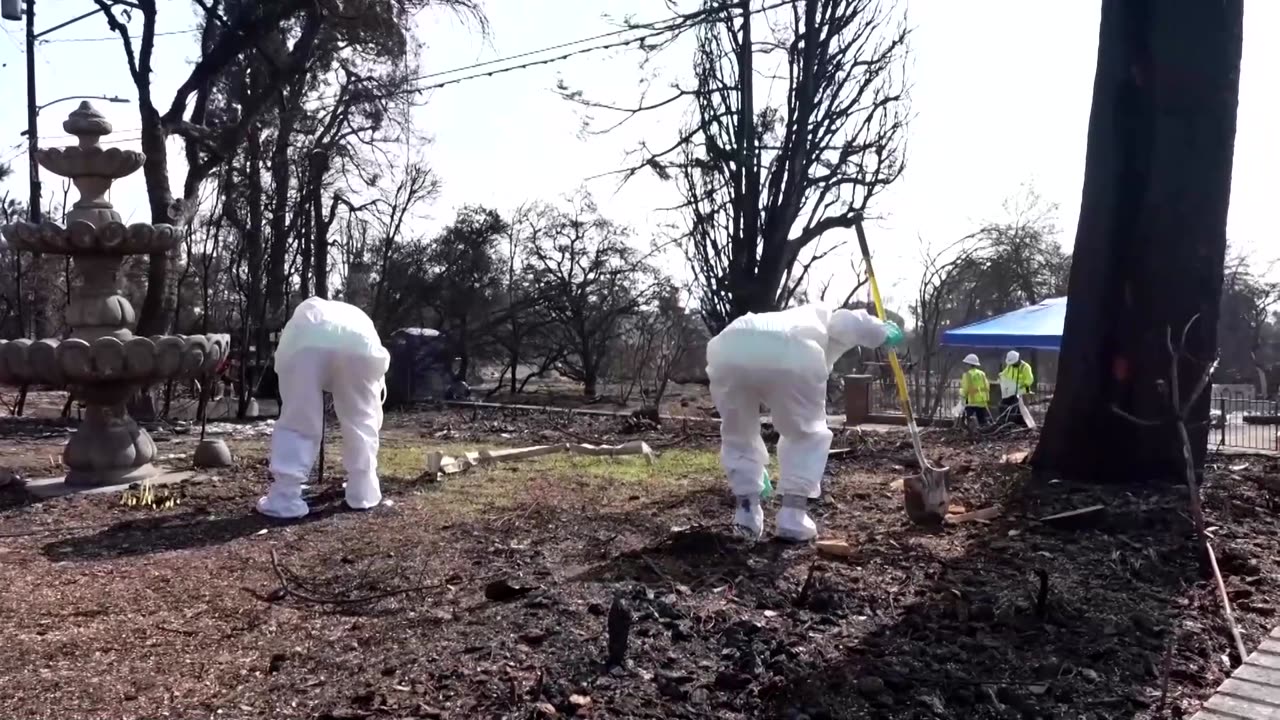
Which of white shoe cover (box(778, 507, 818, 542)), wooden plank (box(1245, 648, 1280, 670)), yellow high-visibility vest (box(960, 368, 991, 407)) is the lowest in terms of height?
wooden plank (box(1245, 648, 1280, 670))

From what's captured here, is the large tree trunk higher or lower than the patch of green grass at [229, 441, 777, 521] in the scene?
higher

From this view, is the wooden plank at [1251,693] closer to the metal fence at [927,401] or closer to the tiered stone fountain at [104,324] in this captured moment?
the tiered stone fountain at [104,324]

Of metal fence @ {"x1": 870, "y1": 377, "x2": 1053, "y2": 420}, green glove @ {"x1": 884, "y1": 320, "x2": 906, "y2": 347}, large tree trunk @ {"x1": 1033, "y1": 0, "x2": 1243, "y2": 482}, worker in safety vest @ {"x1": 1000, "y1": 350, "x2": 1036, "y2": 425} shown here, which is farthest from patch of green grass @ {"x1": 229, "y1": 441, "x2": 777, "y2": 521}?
metal fence @ {"x1": 870, "y1": 377, "x2": 1053, "y2": 420}

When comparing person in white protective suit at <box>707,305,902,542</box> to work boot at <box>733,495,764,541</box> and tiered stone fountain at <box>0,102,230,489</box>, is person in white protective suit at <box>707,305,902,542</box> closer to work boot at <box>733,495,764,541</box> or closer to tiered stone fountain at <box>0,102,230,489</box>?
work boot at <box>733,495,764,541</box>

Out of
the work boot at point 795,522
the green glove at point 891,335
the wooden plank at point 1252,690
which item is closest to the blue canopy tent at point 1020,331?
the green glove at point 891,335

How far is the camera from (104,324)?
9016 millimetres

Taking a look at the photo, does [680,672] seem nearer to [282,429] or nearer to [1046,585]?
[1046,585]

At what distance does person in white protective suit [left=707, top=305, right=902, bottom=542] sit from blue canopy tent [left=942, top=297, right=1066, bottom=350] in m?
9.95

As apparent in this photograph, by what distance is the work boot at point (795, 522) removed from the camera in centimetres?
634

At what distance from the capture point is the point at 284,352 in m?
7.11

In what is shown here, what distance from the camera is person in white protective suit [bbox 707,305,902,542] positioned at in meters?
6.02

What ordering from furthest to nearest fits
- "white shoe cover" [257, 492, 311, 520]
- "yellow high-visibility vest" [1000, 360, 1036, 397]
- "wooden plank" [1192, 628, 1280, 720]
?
"yellow high-visibility vest" [1000, 360, 1036, 397] → "white shoe cover" [257, 492, 311, 520] → "wooden plank" [1192, 628, 1280, 720]

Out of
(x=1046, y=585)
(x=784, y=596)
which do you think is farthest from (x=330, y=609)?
(x=1046, y=585)

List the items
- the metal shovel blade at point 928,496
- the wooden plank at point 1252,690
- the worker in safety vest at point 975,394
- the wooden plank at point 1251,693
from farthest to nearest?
the worker in safety vest at point 975,394 → the metal shovel blade at point 928,496 → the wooden plank at point 1252,690 → the wooden plank at point 1251,693
